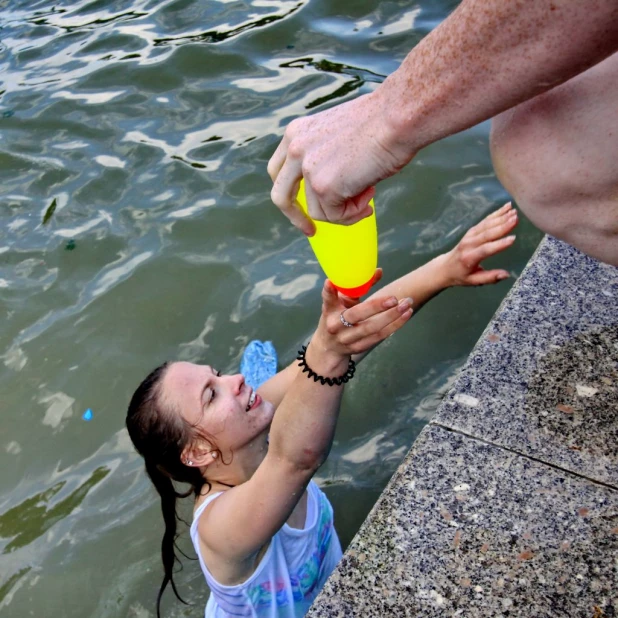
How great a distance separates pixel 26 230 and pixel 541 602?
4.00m

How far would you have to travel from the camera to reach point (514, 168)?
1869 mm

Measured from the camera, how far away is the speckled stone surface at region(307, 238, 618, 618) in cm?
200

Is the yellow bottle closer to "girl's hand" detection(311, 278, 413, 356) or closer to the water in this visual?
"girl's hand" detection(311, 278, 413, 356)

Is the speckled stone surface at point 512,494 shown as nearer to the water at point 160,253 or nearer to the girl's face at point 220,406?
the girl's face at point 220,406

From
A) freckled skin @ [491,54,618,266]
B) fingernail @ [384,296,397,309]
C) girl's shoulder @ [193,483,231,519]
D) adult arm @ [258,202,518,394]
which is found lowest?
girl's shoulder @ [193,483,231,519]

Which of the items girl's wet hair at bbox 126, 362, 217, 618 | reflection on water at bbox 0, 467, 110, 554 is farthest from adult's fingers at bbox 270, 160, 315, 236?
reflection on water at bbox 0, 467, 110, 554

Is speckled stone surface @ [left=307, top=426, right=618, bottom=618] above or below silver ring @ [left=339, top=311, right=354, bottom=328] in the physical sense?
below

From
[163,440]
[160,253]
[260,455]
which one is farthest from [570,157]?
[160,253]

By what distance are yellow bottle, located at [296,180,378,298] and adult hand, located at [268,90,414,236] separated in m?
0.33

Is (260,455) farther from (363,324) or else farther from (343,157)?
(343,157)

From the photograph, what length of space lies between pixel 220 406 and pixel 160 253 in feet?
6.83

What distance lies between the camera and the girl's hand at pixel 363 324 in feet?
6.44

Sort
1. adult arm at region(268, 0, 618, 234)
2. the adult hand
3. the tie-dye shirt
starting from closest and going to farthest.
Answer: adult arm at region(268, 0, 618, 234) → the adult hand → the tie-dye shirt

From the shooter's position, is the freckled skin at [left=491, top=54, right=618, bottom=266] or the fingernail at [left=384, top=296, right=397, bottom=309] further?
the fingernail at [left=384, top=296, right=397, bottom=309]
